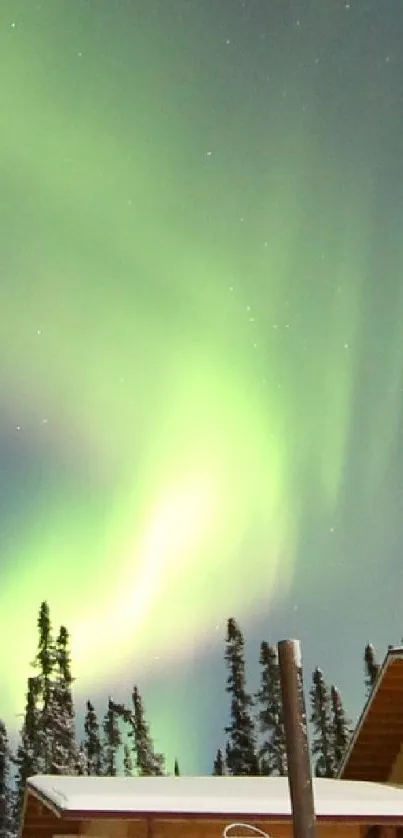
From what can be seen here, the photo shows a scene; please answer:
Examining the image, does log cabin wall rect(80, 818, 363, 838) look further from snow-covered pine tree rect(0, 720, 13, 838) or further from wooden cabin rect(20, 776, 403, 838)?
snow-covered pine tree rect(0, 720, 13, 838)

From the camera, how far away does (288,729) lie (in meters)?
5.76

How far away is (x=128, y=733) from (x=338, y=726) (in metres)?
23.3

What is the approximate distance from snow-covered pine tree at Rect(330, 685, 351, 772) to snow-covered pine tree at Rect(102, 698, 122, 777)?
21.5m

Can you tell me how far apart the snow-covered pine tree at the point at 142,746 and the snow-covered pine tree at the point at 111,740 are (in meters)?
1.61

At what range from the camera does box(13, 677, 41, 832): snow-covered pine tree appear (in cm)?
8344

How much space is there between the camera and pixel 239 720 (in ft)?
269

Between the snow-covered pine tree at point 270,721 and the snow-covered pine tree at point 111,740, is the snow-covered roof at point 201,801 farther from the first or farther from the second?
the snow-covered pine tree at point 111,740

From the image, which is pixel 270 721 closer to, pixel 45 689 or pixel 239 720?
pixel 239 720

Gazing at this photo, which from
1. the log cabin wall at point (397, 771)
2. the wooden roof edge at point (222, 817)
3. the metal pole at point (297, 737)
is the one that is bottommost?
the metal pole at point (297, 737)

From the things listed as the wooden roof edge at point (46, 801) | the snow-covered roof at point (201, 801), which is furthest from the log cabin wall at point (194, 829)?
the wooden roof edge at point (46, 801)

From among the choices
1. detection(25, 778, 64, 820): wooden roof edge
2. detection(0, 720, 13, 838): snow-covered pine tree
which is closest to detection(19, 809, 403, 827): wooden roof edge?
detection(25, 778, 64, 820): wooden roof edge

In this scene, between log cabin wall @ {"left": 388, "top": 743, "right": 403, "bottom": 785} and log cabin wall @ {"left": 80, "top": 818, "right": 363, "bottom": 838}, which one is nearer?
log cabin wall @ {"left": 80, "top": 818, "right": 363, "bottom": 838}

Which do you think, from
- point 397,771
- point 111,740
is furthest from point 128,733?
point 397,771

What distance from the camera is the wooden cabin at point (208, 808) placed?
1248 cm
